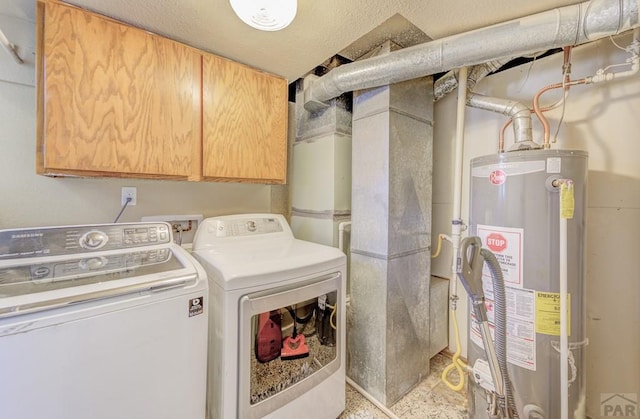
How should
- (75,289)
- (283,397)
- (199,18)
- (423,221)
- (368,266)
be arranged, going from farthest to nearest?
1. (423,221)
2. (368,266)
3. (199,18)
4. (283,397)
5. (75,289)

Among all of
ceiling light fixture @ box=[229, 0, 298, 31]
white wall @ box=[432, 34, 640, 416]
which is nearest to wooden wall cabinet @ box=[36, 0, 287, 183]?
ceiling light fixture @ box=[229, 0, 298, 31]

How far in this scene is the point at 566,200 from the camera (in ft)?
3.57

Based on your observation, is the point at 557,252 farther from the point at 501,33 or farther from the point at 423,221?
the point at 501,33

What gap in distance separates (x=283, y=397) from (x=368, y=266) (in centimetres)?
87

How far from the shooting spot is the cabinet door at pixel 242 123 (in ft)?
5.18

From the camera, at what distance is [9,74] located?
133 centimetres

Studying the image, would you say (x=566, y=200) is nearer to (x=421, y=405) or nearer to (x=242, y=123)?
(x=421, y=405)

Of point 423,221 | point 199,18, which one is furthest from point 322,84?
point 423,221

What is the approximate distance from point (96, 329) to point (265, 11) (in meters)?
1.38

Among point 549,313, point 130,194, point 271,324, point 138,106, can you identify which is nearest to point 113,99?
point 138,106

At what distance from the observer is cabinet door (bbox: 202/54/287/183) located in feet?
5.18

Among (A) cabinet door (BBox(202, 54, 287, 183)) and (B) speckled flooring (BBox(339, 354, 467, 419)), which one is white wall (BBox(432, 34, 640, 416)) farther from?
(A) cabinet door (BBox(202, 54, 287, 183))

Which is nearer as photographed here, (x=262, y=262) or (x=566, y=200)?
(x=566, y=200)

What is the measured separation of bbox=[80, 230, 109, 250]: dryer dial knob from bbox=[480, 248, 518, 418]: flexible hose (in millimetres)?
1642
